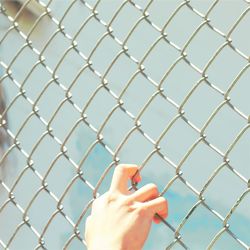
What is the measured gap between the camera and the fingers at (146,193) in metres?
2.57

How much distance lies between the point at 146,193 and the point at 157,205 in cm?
5

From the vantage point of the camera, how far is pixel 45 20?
3389 mm

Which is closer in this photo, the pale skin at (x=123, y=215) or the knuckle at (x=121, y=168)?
the pale skin at (x=123, y=215)

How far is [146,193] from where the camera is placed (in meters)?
2.59

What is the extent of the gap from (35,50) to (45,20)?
112 mm

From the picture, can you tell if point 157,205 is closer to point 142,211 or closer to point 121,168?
point 142,211

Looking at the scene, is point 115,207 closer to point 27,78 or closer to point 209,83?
A: point 209,83

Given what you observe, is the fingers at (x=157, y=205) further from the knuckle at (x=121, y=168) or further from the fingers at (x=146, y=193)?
the knuckle at (x=121, y=168)

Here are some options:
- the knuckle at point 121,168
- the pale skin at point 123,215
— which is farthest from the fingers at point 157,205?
the knuckle at point 121,168

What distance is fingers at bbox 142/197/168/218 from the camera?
2.56 metres

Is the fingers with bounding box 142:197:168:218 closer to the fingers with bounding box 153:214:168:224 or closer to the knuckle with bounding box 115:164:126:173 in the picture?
the fingers with bounding box 153:214:168:224

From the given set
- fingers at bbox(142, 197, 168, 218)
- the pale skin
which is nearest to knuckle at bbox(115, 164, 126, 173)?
the pale skin

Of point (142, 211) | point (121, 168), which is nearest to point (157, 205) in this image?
point (142, 211)

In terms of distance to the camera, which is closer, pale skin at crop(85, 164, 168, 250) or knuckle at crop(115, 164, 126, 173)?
pale skin at crop(85, 164, 168, 250)
